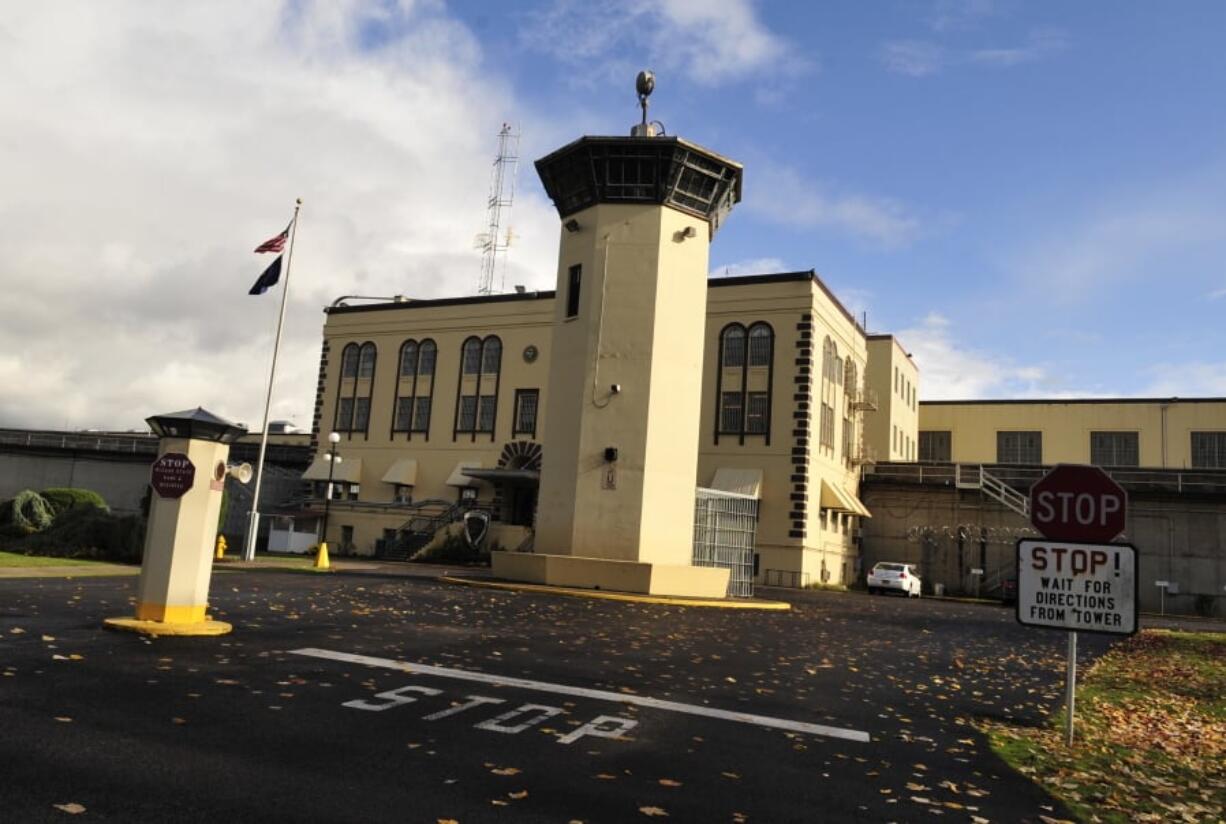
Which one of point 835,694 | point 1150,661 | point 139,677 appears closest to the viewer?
point 139,677

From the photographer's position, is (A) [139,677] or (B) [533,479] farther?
(B) [533,479]

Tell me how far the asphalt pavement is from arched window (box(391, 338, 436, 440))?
3307 cm

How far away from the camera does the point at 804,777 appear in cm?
629

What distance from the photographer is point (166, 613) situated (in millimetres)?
10781

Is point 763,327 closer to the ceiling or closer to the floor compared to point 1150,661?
closer to the ceiling

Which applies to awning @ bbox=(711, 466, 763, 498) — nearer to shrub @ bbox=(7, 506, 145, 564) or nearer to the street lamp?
the street lamp

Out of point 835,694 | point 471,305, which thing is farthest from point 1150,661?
point 471,305

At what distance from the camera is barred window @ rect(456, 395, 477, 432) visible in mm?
45531

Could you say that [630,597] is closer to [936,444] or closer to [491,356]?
[491,356]

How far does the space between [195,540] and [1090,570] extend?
10344 millimetres

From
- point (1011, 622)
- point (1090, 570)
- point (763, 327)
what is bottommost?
point (1011, 622)

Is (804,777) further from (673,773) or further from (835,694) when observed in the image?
(835,694)

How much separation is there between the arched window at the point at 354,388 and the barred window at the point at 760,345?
21944 mm

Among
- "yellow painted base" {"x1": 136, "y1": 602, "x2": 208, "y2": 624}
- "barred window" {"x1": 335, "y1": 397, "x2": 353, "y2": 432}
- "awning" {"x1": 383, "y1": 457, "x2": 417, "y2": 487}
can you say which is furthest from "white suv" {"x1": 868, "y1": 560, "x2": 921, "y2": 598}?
"yellow painted base" {"x1": 136, "y1": 602, "x2": 208, "y2": 624}
